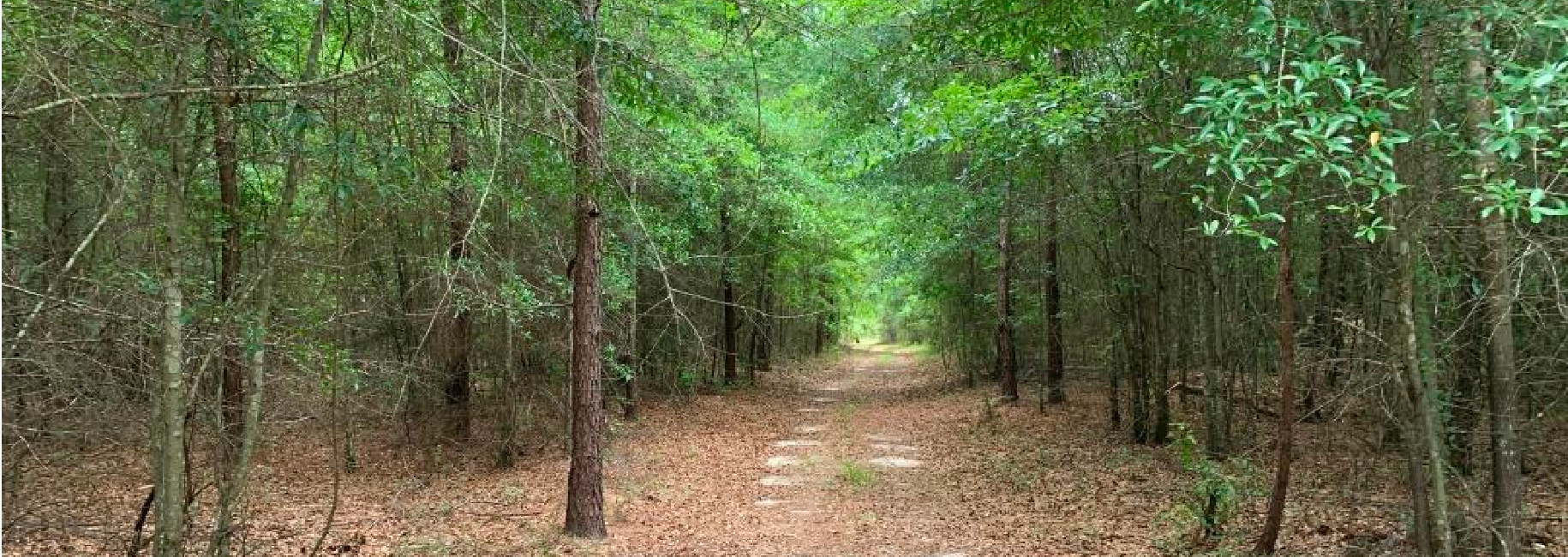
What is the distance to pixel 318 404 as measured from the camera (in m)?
6.80

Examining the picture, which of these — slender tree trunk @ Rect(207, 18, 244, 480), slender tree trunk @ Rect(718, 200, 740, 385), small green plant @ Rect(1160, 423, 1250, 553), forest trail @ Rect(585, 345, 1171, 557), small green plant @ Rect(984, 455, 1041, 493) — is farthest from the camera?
slender tree trunk @ Rect(718, 200, 740, 385)

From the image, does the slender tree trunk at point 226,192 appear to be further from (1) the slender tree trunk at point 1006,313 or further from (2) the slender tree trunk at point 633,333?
(1) the slender tree trunk at point 1006,313

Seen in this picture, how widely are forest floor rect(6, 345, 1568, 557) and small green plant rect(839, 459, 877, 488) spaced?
63 mm

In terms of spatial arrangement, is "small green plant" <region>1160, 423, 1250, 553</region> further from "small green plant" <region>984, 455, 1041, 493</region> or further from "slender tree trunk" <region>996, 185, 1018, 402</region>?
"slender tree trunk" <region>996, 185, 1018, 402</region>

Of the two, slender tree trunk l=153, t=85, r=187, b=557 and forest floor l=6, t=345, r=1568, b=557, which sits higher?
slender tree trunk l=153, t=85, r=187, b=557

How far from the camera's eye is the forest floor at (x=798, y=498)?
6.91m

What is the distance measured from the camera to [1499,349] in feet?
15.5

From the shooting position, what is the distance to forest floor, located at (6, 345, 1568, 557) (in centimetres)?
691

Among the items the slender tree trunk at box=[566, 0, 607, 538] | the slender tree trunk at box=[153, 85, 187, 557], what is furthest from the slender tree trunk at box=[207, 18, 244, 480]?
the slender tree trunk at box=[566, 0, 607, 538]

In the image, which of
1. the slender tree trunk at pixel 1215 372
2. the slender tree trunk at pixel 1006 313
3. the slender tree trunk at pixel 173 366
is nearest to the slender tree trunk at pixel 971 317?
the slender tree trunk at pixel 1006 313

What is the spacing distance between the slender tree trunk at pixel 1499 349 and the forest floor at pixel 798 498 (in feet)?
4.58

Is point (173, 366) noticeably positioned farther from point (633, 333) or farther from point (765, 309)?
point (765, 309)

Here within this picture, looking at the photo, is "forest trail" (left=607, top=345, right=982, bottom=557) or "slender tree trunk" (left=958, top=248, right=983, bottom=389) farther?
"slender tree trunk" (left=958, top=248, right=983, bottom=389)

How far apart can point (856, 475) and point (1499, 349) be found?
26.4 ft
